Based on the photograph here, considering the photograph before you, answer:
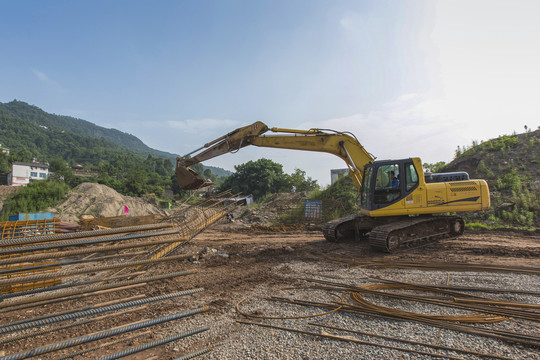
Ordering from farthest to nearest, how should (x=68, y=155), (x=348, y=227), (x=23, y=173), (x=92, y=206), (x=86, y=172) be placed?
1. (x=68, y=155)
2. (x=86, y=172)
3. (x=23, y=173)
4. (x=92, y=206)
5. (x=348, y=227)

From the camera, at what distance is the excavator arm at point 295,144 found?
9.84m

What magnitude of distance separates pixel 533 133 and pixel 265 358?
2287 cm

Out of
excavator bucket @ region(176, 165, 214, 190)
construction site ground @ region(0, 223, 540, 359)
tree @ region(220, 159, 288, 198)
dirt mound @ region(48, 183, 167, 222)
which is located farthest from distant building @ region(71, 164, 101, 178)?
construction site ground @ region(0, 223, 540, 359)

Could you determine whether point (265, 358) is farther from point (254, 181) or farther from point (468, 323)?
point (254, 181)

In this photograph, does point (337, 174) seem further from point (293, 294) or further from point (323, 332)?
point (323, 332)

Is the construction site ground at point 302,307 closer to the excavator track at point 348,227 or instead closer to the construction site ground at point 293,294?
the construction site ground at point 293,294

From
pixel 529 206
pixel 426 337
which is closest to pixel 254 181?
pixel 529 206

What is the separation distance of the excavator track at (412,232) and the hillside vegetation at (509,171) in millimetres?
5353

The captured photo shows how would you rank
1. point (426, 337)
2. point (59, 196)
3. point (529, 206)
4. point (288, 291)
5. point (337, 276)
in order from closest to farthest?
point (426, 337) → point (288, 291) → point (337, 276) → point (529, 206) → point (59, 196)

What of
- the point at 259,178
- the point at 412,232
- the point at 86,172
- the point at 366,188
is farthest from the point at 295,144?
the point at 86,172

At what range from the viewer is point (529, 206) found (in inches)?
503

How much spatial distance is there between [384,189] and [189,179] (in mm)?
6128

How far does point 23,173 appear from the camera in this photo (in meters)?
75.8

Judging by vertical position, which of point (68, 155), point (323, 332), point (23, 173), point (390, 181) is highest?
point (68, 155)
